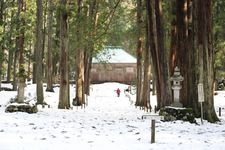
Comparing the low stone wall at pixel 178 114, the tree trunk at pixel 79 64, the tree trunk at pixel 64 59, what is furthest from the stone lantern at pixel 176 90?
the tree trunk at pixel 79 64

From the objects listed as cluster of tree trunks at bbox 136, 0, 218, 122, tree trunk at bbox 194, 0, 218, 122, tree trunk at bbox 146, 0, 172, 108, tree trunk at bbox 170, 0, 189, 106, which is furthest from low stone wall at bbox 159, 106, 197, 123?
tree trunk at bbox 170, 0, 189, 106

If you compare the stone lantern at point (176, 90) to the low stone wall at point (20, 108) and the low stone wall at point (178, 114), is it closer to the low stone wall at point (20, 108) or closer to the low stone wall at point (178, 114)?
the low stone wall at point (178, 114)

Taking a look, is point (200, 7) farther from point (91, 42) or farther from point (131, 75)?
point (131, 75)

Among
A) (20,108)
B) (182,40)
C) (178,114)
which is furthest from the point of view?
(182,40)

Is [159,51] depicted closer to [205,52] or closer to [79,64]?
[205,52]

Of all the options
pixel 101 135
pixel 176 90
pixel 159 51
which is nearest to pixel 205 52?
pixel 176 90

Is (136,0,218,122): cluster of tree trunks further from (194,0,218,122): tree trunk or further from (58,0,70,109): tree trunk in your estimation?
(58,0,70,109): tree trunk

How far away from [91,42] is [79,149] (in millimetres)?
20284

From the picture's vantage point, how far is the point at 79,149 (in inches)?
419

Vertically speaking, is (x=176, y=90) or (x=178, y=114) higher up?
(x=176, y=90)

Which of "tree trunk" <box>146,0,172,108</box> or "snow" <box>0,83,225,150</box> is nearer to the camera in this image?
"snow" <box>0,83,225,150</box>

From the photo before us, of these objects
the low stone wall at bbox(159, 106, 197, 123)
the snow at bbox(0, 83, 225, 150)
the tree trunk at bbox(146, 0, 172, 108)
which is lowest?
the snow at bbox(0, 83, 225, 150)

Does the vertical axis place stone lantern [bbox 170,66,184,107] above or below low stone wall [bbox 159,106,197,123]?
above

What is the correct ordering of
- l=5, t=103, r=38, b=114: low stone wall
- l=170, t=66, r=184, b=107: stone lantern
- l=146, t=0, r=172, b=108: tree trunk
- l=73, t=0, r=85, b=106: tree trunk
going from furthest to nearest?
l=73, t=0, r=85, b=106: tree trunk → l=146, t=0, r=172, b=108: tree trunk → l=5, t=103, r=38, b=114: low stone wall → l=170, t=66, r=184, b=107: stone lantern
